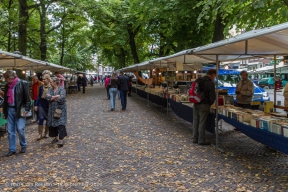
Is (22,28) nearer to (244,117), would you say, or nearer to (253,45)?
(253,45)

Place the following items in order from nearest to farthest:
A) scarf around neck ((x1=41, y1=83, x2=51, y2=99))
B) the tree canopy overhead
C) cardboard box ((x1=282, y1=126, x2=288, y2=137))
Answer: cardboard box ((x1=282, y1=126, x2=288, y2=137)) → scarf around neck ((x1=41, y1=83, x2=51, y2=99)) → the tree canopy overhead

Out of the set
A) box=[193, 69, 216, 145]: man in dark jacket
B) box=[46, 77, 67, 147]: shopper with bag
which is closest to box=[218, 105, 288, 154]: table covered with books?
box=[193, 69, 216, 145]: man in dark jacket

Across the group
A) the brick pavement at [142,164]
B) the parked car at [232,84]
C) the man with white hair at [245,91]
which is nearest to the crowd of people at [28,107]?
the brick pavement at [142,164]

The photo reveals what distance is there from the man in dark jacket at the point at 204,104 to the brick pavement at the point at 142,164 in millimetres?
369

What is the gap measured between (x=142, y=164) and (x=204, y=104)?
217 centimetres

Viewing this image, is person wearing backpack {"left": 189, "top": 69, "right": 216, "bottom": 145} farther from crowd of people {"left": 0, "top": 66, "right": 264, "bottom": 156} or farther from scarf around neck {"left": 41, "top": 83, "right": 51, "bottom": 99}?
scarf around neck {"left": 41, "top": 83, "right": 51, "bottom": 99}

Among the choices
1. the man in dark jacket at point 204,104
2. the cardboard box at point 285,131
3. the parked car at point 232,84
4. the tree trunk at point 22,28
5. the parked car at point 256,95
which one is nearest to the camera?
the cardboard box at point 285,131

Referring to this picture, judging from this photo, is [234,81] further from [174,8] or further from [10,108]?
[10,108]

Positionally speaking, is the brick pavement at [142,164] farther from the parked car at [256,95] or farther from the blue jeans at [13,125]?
the parked car at [256,95]

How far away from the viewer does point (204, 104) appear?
694 cm

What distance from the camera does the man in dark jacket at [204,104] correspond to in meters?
6.79

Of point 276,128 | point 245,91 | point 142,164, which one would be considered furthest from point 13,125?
point 245,91

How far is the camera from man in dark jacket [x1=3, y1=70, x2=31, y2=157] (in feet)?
20.4

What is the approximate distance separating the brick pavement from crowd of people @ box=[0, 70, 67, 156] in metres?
0.34
